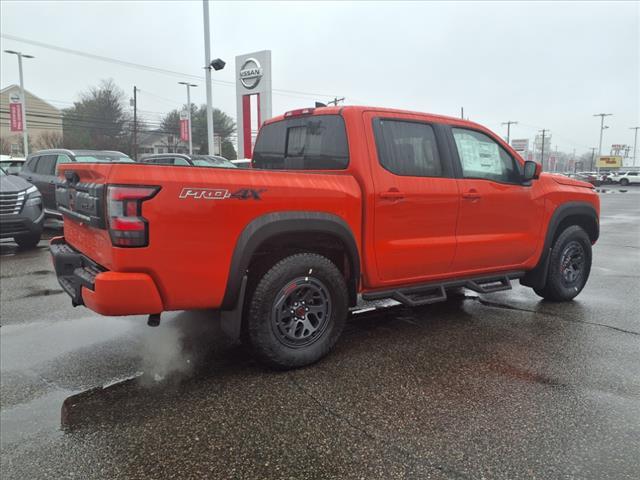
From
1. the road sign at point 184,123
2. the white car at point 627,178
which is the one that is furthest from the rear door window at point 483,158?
the white car at point 627,178

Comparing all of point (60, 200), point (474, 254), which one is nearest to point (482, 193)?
point (474, 254)

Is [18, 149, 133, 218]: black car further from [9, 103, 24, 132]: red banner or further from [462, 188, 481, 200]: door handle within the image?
[9, 103, 24, 132]: red banner

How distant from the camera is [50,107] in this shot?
215 feet

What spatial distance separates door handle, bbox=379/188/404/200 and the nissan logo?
60.4 feet

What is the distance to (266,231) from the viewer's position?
3.24 m

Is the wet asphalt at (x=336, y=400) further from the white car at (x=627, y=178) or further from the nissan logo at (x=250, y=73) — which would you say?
the white car at (x=627, y=178)

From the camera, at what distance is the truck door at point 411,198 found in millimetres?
3836

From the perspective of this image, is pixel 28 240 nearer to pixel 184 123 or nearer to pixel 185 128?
pixel 184 123

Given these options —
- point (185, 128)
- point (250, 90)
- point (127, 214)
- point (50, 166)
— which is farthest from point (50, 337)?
point (185, 128)

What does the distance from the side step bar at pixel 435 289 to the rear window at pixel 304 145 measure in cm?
112

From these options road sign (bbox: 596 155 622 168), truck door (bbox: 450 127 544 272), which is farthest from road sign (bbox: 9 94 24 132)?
road sign (bbox: 596 155 622 168)

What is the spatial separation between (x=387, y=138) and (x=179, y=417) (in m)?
2.58

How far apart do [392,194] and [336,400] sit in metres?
1.63

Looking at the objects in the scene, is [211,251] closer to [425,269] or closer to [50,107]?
[425,269]
